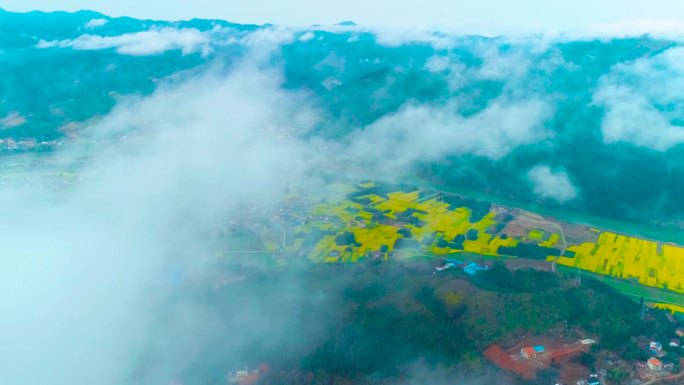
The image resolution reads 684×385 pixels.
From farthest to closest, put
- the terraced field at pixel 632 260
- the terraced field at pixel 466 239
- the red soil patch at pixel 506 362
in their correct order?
the terraced field at pixel 466 239
the terraced field at pixel 632 260
the red soil patch at pixel 506 362

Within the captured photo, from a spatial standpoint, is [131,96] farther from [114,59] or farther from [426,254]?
[426,254]

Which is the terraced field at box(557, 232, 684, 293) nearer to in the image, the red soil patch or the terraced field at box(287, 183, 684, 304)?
the terraced field at box(287, 183, 684, 304)

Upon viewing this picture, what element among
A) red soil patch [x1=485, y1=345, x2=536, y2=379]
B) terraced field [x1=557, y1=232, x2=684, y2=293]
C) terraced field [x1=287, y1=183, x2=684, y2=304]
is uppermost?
red soil patch [x1=485, y1=345, x2=536, y2=379]

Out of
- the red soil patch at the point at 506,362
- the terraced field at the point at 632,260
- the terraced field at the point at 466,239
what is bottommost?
the terraced field at the point at 466,239

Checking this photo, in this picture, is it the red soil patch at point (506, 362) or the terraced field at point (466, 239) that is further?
the terraced field at point (466, 239)

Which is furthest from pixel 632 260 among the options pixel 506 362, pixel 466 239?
pixel 506 362

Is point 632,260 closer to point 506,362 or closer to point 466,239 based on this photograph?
point 466,239

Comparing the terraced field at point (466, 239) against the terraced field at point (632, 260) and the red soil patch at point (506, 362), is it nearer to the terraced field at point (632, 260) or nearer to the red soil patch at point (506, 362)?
the terraced field at point (632, 260)

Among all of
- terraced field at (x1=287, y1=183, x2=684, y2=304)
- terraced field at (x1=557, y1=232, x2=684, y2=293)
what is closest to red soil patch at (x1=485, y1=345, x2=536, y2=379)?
terraced field at (x1=287, y1=183, x2=684, y2=304)

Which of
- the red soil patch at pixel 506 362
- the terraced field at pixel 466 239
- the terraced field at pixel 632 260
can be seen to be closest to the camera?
the red soil patch at pixel 506 362

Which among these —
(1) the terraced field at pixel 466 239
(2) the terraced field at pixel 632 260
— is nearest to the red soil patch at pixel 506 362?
(1) the terraced field at pixel 466 239

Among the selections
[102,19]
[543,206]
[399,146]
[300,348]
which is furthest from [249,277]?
[102,19]
